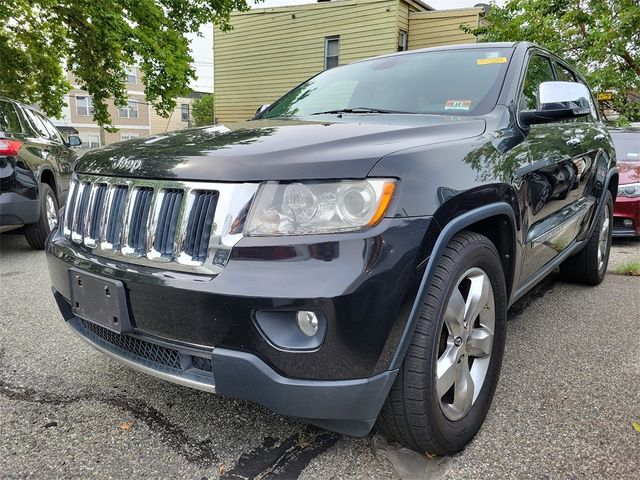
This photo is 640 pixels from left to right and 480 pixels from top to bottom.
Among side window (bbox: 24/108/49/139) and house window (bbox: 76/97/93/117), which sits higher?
house window (bbox: 76/97/93/117)

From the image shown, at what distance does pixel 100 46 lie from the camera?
1055 centimetres

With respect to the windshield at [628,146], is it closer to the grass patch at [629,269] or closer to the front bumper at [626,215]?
the front bumper at [626,215]

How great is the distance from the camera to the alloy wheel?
6.18 feet

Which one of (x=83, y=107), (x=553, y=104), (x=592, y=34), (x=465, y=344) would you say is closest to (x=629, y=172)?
(x=592, y=34)

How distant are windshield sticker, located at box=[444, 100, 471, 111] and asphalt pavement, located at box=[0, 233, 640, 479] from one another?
4.52ft

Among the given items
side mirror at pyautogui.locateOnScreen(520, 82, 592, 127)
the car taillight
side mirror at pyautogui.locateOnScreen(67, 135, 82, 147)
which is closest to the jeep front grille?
side mirror at pyautogui.locateOnScreen(520, 82, 592, 127)

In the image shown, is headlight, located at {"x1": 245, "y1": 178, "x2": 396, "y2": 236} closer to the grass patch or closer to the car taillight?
the grass patch

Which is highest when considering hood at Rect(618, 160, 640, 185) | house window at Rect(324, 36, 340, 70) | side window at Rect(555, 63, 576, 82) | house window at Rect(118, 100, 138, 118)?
house window at Rect(324, 36, 340, 70)

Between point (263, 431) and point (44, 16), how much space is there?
1123cm

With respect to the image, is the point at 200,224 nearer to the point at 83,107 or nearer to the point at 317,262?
the point at 317,262

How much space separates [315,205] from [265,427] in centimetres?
107

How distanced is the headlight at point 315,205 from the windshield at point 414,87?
1.13m

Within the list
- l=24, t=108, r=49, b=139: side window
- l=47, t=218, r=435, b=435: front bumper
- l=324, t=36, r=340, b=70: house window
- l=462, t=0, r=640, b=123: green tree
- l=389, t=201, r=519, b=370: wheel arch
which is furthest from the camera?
l=324, t=36, r=340, b=70: house window

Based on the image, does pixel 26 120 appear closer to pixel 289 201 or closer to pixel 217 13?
pixel 289 201
